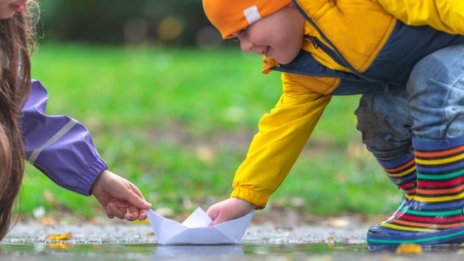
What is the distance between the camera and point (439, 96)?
10.2ft

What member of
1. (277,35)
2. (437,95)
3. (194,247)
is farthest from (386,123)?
(194,247)

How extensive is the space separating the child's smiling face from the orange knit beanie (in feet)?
0.08

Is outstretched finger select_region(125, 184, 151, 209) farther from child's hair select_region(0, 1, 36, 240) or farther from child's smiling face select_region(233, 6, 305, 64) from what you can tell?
child's smiling face select_region(233, 6, 305, 64)

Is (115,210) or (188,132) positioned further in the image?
(188,132)

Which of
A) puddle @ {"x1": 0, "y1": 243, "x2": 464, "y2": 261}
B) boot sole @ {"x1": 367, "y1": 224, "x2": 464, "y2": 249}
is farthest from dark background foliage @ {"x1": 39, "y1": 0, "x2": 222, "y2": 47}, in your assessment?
boot sole @ {"x1": 367, "y1": 224, "x2": 464, "y2": 249}

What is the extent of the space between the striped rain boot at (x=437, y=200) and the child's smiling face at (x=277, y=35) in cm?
48

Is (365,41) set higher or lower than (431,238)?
higher

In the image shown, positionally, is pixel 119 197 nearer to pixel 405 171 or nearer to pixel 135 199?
pixel 135 199

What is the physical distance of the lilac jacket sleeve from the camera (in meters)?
3.38

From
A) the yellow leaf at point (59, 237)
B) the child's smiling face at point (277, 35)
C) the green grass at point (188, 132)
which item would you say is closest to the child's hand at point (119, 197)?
the yellow leaf at point (59, 237)

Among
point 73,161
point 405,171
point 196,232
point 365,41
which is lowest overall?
point 405,171

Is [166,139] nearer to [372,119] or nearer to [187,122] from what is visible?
[187,122]

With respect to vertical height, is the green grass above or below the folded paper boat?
below

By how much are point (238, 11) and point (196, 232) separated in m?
0.69
